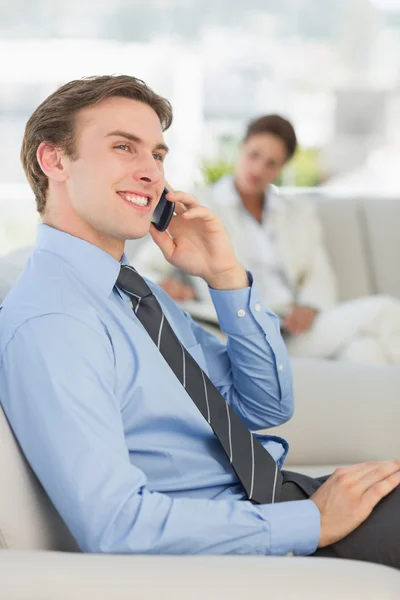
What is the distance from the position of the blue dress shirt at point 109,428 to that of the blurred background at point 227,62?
16.1 ft

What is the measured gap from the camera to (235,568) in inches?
38.7

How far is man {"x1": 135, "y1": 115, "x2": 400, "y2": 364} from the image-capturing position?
303 cm

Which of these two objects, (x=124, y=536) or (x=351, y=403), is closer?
(x=124, y=536)

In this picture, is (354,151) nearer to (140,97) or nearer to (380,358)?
(380,358)

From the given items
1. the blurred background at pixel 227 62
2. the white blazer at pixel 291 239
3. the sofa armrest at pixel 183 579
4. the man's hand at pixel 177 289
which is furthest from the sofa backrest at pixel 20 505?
the blurred background at pixel 227 62

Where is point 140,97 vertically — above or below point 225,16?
below

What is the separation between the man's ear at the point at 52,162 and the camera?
1402 mm

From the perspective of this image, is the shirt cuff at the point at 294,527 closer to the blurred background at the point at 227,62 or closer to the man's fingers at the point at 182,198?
the man's fingers at the point at 182,198

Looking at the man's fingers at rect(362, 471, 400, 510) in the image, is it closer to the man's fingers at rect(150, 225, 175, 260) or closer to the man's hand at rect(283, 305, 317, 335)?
the man's fingers at rect(150, 225, 175, 260)

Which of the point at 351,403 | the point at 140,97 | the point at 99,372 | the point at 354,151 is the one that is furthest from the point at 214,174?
the point at 99,372

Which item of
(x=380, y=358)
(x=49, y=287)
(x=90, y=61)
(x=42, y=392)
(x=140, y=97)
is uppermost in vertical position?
(x=90, y=61)

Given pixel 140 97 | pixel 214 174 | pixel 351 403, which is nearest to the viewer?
pixel 140 97

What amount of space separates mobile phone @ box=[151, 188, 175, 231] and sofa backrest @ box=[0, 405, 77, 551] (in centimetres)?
55

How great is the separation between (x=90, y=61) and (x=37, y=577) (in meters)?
5.69
